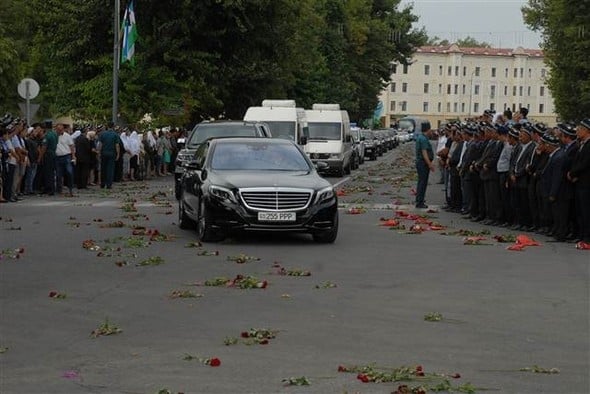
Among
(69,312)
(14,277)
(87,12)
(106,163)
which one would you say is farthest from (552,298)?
(87,12)

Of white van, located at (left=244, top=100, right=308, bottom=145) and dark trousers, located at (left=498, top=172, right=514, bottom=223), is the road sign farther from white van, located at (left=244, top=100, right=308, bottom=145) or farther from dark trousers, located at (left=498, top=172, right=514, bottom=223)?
dark trousers, located at (left=498, top=172, right=514, bottom=223)

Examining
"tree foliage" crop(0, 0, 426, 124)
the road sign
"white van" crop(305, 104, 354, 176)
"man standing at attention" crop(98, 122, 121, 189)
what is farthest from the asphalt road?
"tree foliage" crop(0, 0, 426, 124)

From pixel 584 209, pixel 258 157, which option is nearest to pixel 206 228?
pixel 258 157

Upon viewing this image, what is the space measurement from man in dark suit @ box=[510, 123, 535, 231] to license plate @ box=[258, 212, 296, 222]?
4.92m

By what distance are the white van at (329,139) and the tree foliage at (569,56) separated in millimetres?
17713

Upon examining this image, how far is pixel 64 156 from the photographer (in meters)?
30.1

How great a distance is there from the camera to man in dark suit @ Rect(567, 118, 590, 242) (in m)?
17.6

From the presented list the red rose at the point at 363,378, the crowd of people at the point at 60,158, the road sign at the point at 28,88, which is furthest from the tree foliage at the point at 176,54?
the red rose at the point at 363,378

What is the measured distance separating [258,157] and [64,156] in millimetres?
12537

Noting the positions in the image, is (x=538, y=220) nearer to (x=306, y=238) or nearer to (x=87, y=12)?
(x=306, y=238)

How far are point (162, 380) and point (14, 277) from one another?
5.88m

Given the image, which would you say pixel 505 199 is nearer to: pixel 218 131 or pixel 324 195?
pixel 324 195

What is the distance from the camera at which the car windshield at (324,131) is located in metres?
45.8

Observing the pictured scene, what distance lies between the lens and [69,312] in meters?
10.9
